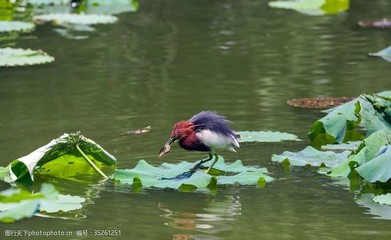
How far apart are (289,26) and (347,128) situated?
451 centimetres

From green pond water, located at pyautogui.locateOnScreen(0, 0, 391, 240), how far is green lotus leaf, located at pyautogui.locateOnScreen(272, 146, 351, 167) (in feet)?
0.21

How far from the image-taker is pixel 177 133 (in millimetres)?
4828

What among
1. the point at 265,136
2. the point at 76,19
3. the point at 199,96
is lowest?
the point at 76,19

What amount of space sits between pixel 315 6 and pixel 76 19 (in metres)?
2.53

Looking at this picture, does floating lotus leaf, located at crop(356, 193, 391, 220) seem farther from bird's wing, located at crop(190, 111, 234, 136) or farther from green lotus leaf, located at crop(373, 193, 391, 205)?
bird's wing, located at crop(190, 111, 234, 136)

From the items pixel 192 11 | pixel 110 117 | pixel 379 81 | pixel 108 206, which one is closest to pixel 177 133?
pixel 108 206

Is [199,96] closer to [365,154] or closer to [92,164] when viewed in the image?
[92,164]

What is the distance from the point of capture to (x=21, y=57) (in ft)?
26.4

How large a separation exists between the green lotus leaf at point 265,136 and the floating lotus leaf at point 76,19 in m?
4.52

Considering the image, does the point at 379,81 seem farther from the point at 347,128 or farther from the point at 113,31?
the point at 113,31

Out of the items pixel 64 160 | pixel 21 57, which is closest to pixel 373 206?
pixel 64 160

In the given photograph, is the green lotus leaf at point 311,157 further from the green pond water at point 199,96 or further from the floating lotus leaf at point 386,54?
the floating lotus leaf at point 386,54

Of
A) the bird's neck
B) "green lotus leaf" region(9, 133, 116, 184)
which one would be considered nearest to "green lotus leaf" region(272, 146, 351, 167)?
the bird's neck

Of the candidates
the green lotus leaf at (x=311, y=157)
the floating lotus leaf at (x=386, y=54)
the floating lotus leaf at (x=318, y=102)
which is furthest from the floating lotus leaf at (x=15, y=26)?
the green lotus leaf at (x=311, y=157)
